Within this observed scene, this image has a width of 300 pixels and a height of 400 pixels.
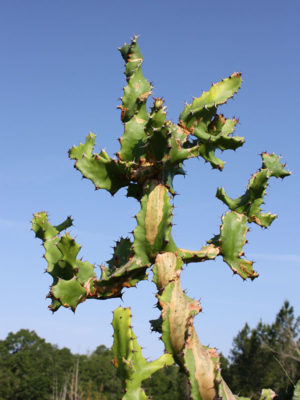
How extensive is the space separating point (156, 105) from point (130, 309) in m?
1.68

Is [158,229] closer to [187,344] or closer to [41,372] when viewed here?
[187,344]

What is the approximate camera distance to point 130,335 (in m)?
3.59

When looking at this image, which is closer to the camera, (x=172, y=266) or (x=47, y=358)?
(x=172, y=266)

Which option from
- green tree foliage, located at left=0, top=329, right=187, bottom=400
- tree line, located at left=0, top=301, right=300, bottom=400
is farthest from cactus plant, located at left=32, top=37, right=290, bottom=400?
green tree foliage, located at left=0, top=329, right=187, bottom=400

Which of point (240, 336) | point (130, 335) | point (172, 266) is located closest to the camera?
point (130, 335)

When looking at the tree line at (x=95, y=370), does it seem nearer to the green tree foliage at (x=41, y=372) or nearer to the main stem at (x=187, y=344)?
the green tree foliage at (x=41, y=372)

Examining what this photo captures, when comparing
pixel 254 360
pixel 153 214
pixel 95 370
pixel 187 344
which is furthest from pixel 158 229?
pixel 95 370

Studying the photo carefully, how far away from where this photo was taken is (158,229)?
3.96 metres

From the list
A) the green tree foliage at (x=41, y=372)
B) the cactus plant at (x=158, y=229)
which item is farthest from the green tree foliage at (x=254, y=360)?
the cactus plant at (x=158, y=229)

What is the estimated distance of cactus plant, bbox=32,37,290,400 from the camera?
3.60 m

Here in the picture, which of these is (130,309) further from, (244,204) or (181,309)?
(244,204)

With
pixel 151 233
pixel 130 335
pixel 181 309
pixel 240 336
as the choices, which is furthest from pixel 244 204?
pixel 240 336

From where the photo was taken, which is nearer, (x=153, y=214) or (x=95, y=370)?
(x=153, y=214)

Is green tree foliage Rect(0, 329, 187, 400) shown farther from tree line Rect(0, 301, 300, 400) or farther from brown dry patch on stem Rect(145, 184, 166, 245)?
brown dry patch on stem Rect(145, 184, 166, 245)
